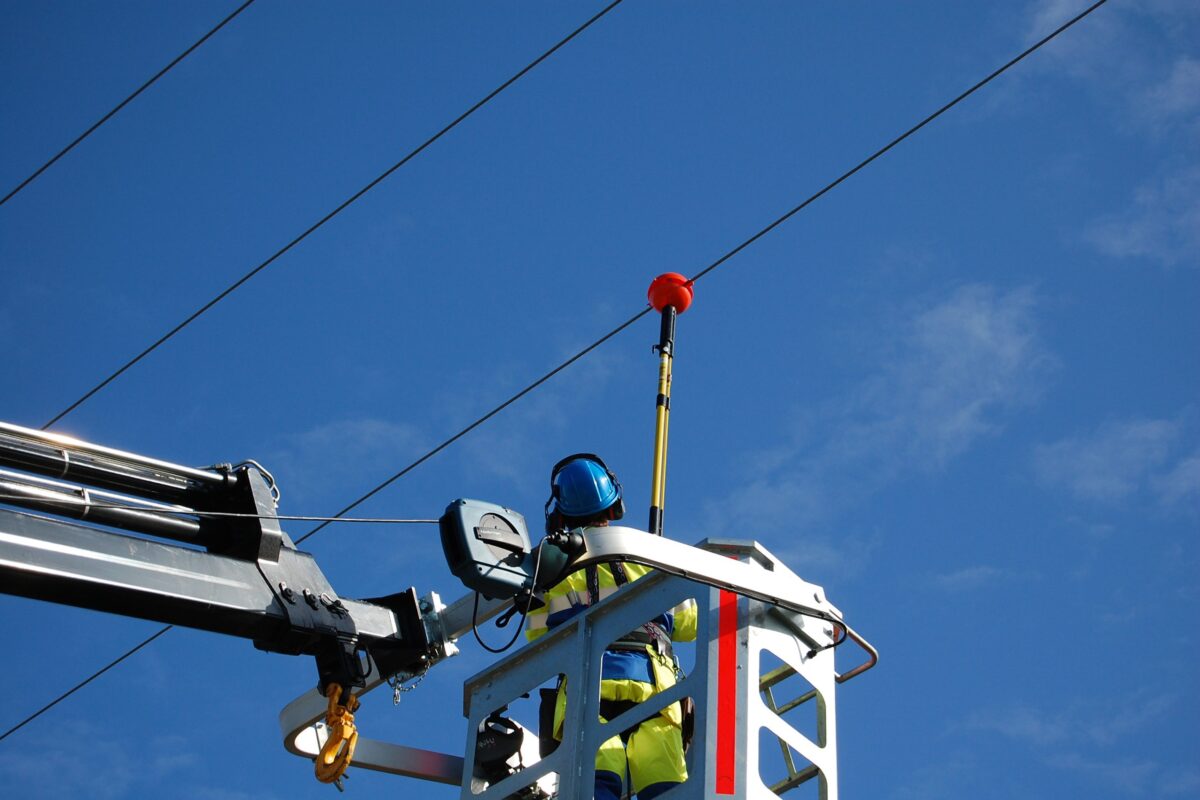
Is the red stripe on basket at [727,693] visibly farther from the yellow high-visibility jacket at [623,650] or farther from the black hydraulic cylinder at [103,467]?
the black hydraulic cylinder at [103,467]

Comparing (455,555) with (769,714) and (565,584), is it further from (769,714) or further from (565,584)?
(769,714)

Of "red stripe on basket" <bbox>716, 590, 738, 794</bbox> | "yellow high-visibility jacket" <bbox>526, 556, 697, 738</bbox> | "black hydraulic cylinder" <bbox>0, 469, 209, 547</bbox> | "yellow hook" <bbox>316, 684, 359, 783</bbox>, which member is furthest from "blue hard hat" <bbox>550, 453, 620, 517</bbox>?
"black hydraulic cylinder" <bbox>0, 469, 209, 547</bbox>

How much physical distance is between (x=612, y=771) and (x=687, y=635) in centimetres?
75

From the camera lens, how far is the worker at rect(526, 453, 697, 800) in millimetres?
7566

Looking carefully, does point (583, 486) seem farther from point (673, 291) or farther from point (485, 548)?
point (673, 291)

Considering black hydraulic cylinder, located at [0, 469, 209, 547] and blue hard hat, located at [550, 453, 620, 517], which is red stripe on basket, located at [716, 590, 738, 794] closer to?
blue hard hat, located at [550, 453, 620, 517]

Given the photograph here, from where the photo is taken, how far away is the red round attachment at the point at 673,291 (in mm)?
10336

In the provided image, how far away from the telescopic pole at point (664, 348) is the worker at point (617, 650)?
52 cm

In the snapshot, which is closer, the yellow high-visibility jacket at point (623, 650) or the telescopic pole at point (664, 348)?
the yellow high-visibility jacket at point (623, 650)

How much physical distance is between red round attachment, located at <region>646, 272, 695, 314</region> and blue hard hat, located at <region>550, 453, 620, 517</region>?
6.70 feet

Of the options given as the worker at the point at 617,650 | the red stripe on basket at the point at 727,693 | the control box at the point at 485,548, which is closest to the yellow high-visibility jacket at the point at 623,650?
the worker at the point at 617,650

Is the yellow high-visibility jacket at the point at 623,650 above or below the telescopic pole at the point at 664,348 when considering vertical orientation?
below

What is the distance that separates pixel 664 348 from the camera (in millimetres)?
10086

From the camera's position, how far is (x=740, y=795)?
22.7 feet
